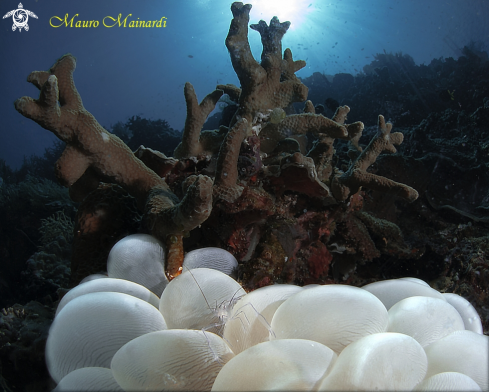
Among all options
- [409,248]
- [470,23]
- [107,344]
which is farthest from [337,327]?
[470,23]

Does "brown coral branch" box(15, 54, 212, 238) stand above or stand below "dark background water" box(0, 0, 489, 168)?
below

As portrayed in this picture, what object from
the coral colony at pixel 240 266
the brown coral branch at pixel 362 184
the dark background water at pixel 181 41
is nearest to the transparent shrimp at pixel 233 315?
the coral colony at pixel 240 266

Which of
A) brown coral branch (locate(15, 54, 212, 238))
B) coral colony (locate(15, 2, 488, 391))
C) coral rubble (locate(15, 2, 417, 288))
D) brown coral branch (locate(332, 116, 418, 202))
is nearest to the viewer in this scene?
coral colony (locate(15, 2, 488, 391))

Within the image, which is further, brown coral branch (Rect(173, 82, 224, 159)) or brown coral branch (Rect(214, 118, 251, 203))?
brown coral branch (Rect(173, 82, 224, 159))

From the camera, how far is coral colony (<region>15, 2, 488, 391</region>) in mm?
581

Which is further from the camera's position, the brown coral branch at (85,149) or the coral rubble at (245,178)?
the coral rubble at (245,178)

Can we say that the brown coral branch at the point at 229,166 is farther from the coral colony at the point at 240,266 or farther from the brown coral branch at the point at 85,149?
the brown coral branch at the point at 85,149

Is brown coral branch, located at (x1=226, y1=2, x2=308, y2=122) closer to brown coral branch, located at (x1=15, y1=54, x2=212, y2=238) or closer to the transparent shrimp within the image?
brown coral branch, located at (x1=15, y1=54, x2=212, y2=238)

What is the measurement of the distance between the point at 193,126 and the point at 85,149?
922mm

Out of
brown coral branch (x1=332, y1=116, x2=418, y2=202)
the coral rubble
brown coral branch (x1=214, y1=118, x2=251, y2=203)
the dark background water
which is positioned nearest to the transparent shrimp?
the coral rubble

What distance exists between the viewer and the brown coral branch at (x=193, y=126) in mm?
2289

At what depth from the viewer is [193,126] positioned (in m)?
2.35

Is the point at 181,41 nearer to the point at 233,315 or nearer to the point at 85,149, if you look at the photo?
the point at 85,149

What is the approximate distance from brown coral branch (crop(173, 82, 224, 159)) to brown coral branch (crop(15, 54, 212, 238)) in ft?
1.59
